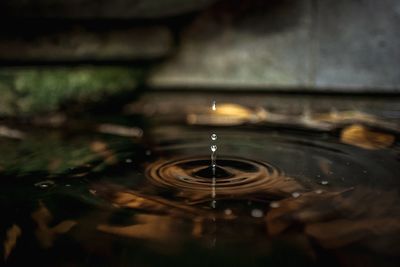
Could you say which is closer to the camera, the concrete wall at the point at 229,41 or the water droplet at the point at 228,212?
the water droplet at the point at 228,212

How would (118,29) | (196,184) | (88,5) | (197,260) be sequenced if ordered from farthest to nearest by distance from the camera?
(118,29)
(88,5)
(196,184)
(197,260)

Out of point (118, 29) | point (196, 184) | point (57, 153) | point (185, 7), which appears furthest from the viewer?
point (118, 29)

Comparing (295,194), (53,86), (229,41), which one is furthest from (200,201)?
(229,41)

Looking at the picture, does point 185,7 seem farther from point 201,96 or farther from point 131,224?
point 131,224

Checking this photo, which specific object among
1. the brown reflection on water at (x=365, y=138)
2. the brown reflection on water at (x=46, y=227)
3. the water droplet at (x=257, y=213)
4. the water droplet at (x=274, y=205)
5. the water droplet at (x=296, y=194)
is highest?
the brown reflection on water at (x=365, y=138)

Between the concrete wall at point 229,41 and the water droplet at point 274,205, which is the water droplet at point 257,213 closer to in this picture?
the water droplet at point 274,205

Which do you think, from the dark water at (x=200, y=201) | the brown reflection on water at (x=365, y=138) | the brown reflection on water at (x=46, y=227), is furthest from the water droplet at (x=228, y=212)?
the brown reflection on water at (x=365, y=138)

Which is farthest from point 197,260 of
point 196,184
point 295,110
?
point 295,110
